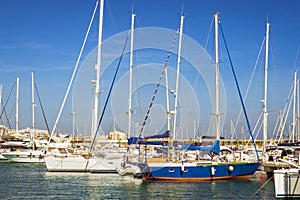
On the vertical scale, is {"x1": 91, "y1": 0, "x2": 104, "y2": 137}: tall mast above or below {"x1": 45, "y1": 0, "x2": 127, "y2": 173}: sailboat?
above

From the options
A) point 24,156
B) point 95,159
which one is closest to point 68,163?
point 95,159

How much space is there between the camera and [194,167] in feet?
132

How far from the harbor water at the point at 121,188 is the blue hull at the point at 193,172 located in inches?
32.0

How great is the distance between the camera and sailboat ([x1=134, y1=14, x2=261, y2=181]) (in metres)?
39.7

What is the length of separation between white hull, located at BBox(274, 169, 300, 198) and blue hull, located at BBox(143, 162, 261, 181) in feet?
45.0

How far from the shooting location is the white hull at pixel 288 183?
26531 millimetres

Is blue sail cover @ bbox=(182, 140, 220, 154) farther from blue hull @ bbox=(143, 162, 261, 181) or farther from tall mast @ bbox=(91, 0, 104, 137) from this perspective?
tall mast @ bbox=(91, 0, 104, 137)

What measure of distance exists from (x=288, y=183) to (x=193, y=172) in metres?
14.1

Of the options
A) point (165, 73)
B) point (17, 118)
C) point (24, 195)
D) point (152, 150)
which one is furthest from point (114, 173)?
→ point (17, 118)

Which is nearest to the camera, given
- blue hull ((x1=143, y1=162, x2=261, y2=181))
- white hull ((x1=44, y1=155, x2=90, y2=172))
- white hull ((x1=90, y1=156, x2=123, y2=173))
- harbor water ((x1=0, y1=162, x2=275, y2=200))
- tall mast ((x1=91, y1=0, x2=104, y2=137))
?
harbor water ((x1=0, y1=162, x2=275, y2=200))

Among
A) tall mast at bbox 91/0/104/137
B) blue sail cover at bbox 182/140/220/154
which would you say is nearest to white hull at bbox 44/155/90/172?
tall mast at bbox 91/0/104/137

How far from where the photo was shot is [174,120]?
47.2 m

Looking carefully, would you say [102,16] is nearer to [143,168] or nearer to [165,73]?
[165,73]

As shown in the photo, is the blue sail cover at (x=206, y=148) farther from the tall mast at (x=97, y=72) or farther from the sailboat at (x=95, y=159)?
the tall mast at (x=97, y=72)
